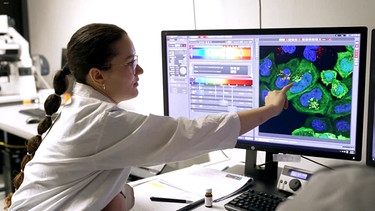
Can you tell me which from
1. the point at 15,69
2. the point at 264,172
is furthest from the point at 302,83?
the point at 15,69

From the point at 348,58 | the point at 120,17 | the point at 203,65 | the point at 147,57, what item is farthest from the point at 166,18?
the point at 348,58

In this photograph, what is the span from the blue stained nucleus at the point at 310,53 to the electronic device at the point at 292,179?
0.36 meters

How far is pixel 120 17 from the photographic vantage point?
261 cm

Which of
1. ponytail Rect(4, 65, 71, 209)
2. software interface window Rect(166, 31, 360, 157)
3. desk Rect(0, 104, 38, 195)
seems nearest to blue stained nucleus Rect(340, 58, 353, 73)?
software interface window Rect(166, 31, 360, 157)

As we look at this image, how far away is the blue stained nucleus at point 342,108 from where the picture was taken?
1362mm

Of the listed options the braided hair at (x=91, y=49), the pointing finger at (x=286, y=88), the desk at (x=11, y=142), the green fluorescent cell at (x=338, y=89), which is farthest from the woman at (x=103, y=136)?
the desk at (x=11, y=142)

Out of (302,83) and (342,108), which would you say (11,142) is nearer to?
(302,83)

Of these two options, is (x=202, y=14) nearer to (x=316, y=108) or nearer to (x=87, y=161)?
(x=316, y=108)

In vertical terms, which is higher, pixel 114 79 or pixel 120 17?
pixel 120 17

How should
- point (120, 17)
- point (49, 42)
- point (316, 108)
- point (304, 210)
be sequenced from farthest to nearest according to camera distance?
point (49, 42), point (120, 17), point (316, 108), point (304, 210)

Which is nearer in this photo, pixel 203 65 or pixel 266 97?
pixel 266 97

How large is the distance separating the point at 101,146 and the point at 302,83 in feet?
2.17

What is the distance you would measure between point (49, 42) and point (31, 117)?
108cm

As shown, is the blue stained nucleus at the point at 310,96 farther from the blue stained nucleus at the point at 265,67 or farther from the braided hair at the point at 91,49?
the braided hair at the point at 91,49
